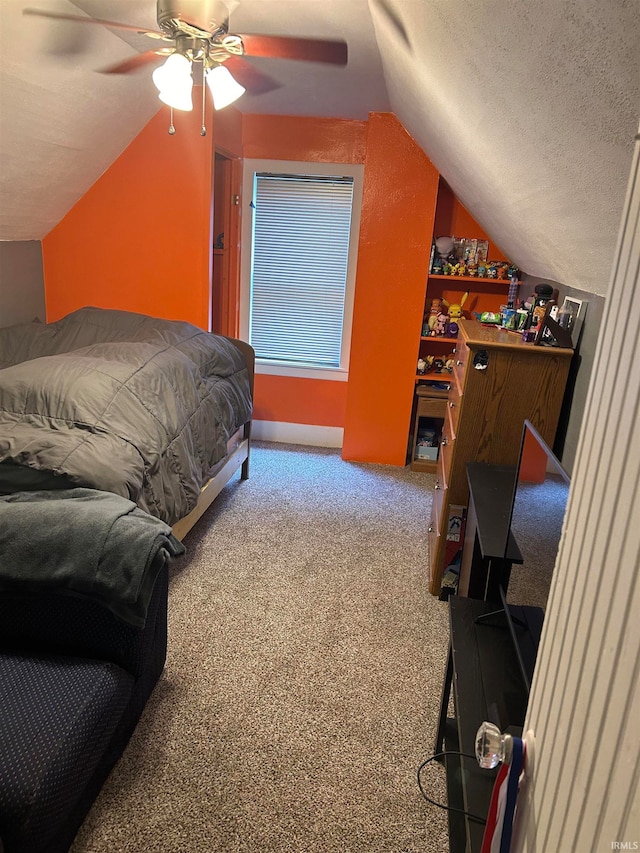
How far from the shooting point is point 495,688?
149cm

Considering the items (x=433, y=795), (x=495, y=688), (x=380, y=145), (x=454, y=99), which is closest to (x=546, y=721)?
(x=495, y=688)

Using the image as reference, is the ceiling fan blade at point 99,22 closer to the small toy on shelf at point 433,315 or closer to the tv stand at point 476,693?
the tv stand at point 476,693

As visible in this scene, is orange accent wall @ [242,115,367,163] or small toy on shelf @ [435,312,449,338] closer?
orange accent wall @ [242,115,367,163]

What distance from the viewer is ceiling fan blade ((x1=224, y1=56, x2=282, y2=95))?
271 cm

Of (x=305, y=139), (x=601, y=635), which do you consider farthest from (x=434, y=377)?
(x=601, y=635)

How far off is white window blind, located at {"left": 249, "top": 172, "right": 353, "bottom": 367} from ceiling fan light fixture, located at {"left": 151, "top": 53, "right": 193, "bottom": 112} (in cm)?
194

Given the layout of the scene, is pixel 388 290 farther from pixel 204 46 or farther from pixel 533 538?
pixel 533 538

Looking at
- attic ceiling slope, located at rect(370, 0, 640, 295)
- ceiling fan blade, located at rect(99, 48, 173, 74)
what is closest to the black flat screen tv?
attic ceiling slope, located at rect(370, 0, 640, 295)

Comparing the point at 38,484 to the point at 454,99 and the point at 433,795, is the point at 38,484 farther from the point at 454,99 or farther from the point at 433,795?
the point at 454,99

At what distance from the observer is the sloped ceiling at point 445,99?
3.54ft

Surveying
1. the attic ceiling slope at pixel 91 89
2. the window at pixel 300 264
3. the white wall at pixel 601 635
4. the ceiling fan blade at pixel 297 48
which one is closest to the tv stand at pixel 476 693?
the white wall at pixel 601 635

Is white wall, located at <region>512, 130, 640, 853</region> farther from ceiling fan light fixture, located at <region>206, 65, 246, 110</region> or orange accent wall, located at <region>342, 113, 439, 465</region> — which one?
orange accent wall, located at <region>342, 113, 439, 465</region>

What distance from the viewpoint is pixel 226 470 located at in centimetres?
332

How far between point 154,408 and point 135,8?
1.56 metres
